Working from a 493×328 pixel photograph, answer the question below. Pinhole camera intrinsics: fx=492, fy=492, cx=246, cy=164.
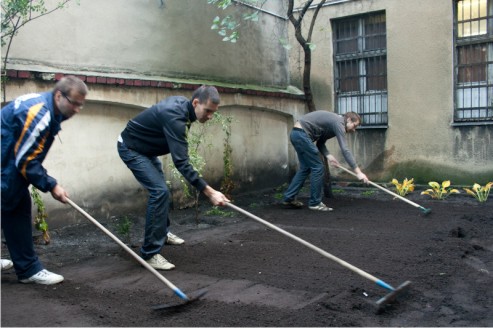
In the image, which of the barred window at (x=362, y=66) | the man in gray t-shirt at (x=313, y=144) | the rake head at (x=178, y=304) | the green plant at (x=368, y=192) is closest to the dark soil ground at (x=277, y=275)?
the rake head at (x=178, y=304)

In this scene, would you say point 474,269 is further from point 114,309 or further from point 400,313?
point 114,309

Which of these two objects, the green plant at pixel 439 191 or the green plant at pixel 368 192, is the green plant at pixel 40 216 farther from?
the green plant at pixel 439 191

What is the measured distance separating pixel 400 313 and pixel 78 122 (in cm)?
458

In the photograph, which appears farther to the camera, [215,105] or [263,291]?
[215,105]

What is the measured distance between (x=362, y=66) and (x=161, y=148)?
21.0 feet

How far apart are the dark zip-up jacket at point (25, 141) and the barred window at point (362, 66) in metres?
7.36

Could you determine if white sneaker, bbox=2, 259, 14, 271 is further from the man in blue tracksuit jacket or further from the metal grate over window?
the metal grate over window

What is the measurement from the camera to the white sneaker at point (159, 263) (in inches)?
176

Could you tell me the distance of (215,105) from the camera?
4359 mm

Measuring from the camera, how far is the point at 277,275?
4250 millimetres

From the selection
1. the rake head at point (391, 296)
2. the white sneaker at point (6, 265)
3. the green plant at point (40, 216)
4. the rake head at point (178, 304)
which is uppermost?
the green plant at point (40, 216)

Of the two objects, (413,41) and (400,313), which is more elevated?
(413,41)

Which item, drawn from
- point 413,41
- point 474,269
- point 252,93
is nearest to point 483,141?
point 413,41

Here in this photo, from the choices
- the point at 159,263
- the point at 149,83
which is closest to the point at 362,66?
the point at 149,83
